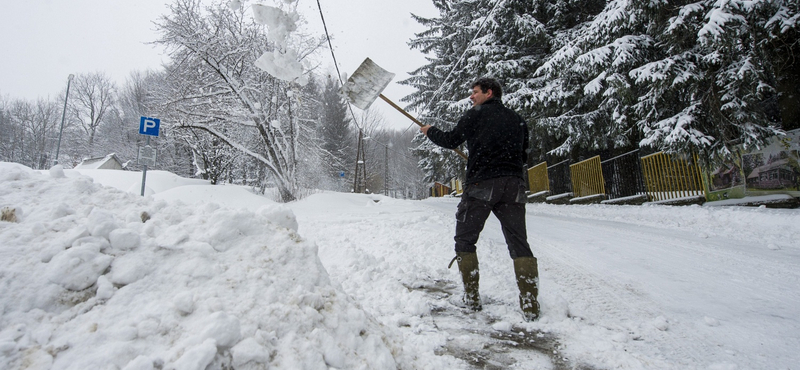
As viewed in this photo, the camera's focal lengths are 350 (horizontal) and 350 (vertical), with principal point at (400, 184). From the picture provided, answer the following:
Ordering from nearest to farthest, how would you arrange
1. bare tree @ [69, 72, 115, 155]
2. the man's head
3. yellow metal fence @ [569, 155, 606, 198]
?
the man's head → yellow metal fence @ [569, 155, 606, 198] → bare tree @ [69, 72, 115, 155]

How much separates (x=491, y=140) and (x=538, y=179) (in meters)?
13.4

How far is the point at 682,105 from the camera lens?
7.62m

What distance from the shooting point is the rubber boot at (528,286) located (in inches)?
84.7

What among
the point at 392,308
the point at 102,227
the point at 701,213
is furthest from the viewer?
the point at 701,213

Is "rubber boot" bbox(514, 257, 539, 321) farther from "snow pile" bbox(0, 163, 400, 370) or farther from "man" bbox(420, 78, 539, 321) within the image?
"snow pile" bbox(0, 163, 400, 370)

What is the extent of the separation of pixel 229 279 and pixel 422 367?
3.05ft

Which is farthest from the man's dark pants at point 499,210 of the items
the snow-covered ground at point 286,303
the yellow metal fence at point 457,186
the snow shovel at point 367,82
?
the yellow metal fence at point 457,186

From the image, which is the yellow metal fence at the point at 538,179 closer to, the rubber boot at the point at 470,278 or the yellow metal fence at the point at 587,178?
the yellow metal fence at the point at 587,178

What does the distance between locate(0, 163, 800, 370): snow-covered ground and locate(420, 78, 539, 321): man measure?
0.28 metres

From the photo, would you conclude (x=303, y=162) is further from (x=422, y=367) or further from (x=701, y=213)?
(x=422, y=367)

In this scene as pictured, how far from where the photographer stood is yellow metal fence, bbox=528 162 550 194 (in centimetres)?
1408

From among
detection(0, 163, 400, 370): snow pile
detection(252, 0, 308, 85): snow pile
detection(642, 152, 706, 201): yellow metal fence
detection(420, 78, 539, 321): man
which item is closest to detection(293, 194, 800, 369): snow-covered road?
detection(420, 78, 539, 321): man

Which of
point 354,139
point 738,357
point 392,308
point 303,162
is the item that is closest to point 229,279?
point 392,308

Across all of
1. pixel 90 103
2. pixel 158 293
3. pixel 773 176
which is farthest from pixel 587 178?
pixel 90 103
